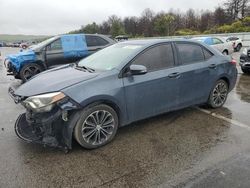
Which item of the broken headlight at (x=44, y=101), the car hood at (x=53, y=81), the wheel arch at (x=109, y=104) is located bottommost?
the wheel arch at (x=109, y=104)

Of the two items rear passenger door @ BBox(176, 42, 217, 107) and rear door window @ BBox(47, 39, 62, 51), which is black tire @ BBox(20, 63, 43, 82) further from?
rear passenger door @ BBox(176, 42, 217, 107)

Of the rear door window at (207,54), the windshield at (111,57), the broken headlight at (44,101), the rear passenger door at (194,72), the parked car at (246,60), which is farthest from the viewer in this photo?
the parked car at (246,60)

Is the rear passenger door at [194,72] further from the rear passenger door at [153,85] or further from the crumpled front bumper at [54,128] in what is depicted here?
the crumpled front bumper at [54,128]

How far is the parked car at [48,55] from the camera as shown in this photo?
382 inches

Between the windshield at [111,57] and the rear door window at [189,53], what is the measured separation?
0.89 meters

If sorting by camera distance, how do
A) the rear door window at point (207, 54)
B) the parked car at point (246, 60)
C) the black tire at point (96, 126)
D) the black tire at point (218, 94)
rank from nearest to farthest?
the black tire at point (96, 126)
the rear door window at point (207, 54)
the black tire at point (218, 94)
the parked car at point (246, 60)

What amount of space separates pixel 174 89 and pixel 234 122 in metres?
1.36

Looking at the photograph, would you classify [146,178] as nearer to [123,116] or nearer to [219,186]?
[219,186]

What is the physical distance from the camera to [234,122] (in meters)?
5.24

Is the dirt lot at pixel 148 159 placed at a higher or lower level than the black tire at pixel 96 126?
lower

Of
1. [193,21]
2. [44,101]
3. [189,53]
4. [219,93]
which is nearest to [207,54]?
[189,53]

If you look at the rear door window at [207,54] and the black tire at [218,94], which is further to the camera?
the black tire at [218,94]

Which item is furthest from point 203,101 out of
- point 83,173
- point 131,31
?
point 131,31

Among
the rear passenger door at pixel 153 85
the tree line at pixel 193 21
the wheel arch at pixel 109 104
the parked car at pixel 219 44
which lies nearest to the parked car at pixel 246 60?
the parked car at pixel 219 44
